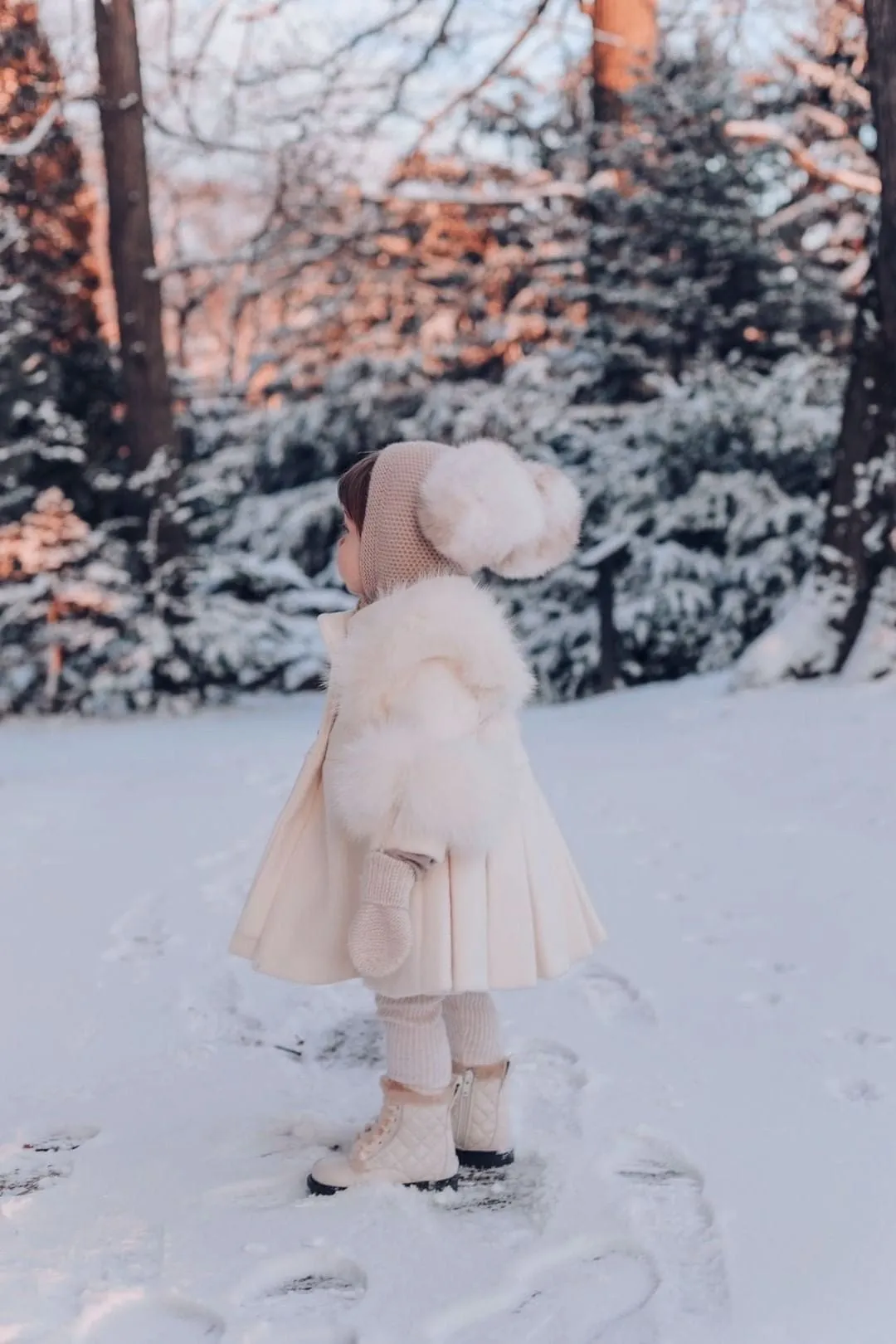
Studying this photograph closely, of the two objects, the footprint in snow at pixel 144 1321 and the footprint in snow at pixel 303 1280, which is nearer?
the footprint in snow at pixel 144 1321

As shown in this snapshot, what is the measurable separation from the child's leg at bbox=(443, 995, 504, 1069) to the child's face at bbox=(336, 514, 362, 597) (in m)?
0.84

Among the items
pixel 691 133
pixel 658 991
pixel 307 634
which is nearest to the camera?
pixel 658 991

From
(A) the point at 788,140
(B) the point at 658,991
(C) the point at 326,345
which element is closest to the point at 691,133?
(A) the point at 788,140

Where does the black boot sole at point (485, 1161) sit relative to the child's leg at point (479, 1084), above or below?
below

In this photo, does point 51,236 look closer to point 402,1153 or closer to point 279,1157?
point 279,1157

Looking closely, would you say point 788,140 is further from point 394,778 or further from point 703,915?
point 394,778

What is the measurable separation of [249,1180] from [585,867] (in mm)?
2453

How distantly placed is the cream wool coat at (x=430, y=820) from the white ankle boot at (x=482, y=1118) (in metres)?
0.31

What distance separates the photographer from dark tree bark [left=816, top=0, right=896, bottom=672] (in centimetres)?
681

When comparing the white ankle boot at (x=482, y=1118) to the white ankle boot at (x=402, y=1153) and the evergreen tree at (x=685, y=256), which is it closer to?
the white ankle boot at (x=402, y=1153)

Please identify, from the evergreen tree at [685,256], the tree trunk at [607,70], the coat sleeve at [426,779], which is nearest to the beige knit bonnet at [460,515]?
the coat sleeve at [426,779]

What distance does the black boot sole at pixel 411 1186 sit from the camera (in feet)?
7.97

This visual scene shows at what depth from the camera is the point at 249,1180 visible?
250cm

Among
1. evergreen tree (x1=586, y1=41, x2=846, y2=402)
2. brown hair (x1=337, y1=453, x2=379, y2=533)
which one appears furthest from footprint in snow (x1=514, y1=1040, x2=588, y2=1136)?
evergreen tree (x1=586, y1=41, x2=846, y2=402)
